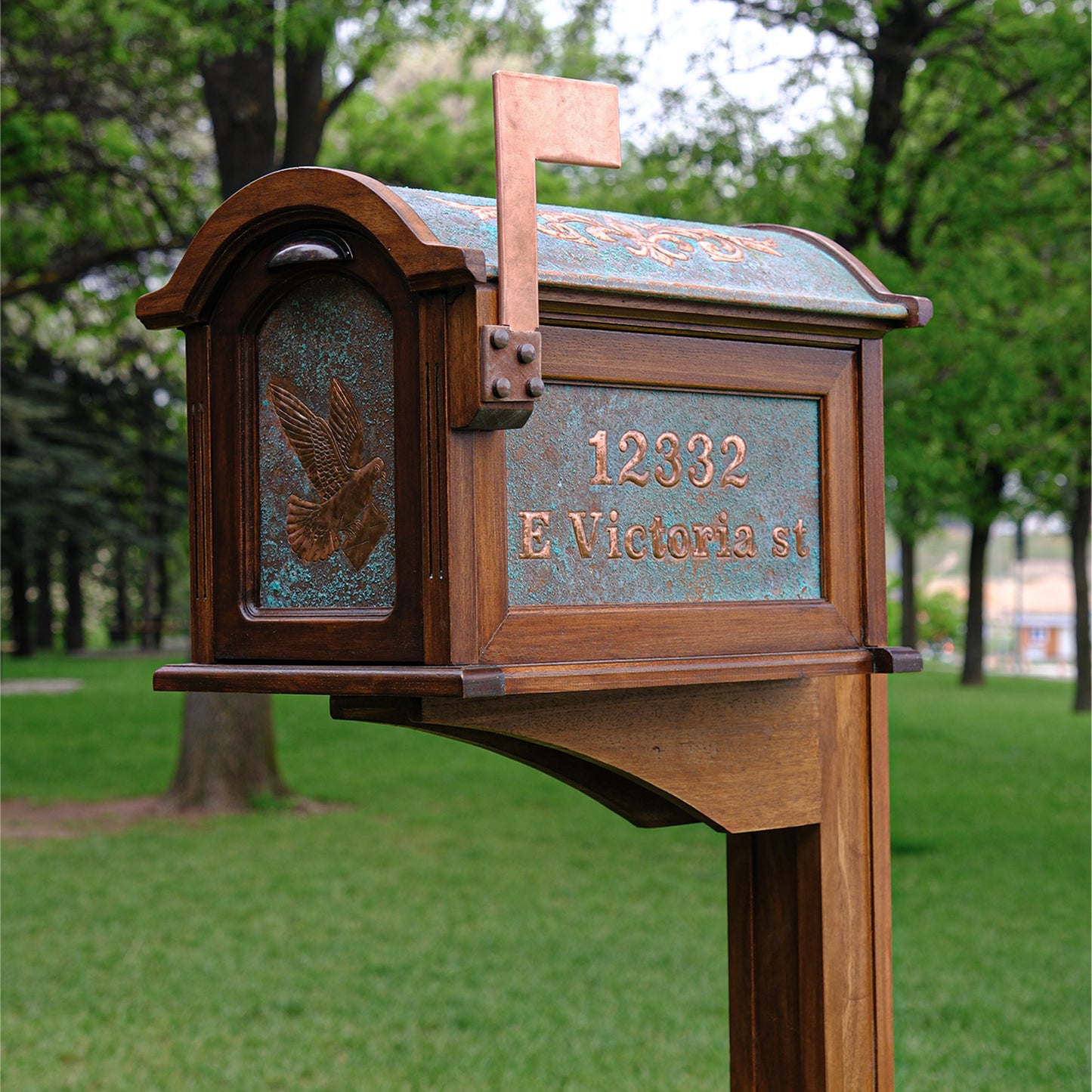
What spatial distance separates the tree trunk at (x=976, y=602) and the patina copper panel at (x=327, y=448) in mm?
20407

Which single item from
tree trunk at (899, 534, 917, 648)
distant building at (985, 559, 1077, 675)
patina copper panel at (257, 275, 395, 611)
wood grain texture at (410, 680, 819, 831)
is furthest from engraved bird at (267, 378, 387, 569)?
distant building at (985, 559, 1077, 675)

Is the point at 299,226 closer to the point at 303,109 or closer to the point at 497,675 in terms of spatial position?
the point at 497,675

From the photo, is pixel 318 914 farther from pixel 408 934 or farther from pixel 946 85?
pixel 946 85

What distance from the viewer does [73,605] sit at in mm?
29516

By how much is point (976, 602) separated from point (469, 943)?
1641cm

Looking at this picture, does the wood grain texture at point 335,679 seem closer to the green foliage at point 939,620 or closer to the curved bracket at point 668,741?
the curved bracket at point 668,741

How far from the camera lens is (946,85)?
29.9ft

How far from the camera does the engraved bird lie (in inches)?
63.5

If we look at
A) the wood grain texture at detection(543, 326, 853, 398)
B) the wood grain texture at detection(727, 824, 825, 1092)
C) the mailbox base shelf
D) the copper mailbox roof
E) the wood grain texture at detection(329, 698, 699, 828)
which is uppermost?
the copper mailbox roof

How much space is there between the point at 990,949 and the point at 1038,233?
178 inches

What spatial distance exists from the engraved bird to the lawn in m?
3.62

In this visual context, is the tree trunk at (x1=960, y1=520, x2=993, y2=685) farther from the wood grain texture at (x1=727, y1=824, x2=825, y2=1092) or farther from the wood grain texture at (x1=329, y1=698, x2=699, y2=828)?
the wood grain texture at (x1=329, y1=698, x2=699, y2=828)

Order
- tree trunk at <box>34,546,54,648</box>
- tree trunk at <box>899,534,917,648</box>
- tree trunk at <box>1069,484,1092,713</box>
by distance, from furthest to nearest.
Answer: tree trunk at <box>34,546,54,648</box> < tree trunk at <box>899,534,917,648</box> < tree trunk at <box>1069,484,1092,713</box>

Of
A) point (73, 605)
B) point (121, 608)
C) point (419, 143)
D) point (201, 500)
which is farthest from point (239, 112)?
point (121, 608)
